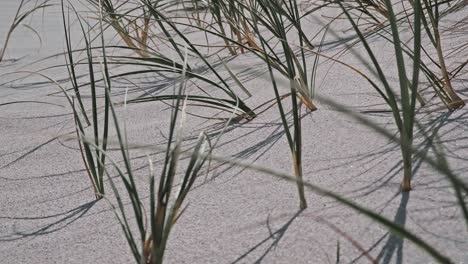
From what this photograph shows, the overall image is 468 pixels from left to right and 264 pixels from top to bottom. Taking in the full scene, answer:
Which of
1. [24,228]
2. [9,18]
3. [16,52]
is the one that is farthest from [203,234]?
[9,18]

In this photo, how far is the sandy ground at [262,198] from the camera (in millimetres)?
1074

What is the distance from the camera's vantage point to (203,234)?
3.85 ft

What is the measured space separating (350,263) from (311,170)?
373mm

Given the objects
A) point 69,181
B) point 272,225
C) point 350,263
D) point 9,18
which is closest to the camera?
point 350,263

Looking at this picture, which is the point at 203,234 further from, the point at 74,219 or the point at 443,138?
the point at 443,138

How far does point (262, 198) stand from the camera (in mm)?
1266

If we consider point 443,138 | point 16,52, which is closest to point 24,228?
point 443,138

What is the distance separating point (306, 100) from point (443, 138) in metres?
0.36

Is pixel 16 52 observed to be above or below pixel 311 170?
below

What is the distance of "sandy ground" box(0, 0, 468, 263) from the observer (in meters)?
1.07

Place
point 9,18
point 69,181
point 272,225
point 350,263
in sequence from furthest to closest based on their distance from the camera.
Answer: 1. point 9,18
2. point 69,181
3. point 272,225
4. point 350,263

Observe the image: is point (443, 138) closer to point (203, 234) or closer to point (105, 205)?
point (203, 234)

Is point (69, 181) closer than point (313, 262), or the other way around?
point (313, 262)

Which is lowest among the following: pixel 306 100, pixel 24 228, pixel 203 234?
pixel 24 228
